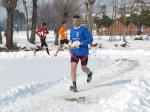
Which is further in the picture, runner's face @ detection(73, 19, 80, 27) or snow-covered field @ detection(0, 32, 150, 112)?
runner's face @ detection(73, 19, 80, 27)

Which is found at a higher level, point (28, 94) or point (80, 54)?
point (80, 54)

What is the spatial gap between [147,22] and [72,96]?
203 feet

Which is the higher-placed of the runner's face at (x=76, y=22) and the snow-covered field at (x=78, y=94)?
the runner's face at (x=76, y=22)

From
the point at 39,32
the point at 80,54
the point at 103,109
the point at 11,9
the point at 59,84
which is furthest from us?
the point at 11,9

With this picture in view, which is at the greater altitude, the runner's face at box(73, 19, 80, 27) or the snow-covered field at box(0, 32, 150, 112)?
the runner's face at box(73, 19, 80, 27)

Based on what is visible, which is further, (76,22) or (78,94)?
(76,22)

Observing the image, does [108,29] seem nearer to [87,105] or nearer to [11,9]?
[11,9]

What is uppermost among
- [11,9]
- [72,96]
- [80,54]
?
[11,9]

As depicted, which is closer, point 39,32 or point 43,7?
point 39,32

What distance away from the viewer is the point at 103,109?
898 centimetres

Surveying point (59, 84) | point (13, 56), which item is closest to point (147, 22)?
point (13, 56)

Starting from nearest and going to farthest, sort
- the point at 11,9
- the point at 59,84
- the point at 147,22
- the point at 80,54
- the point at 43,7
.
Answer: the point at 80,54, the point at 59,84, the point at 11,9, the point at 147,22, the point at 43,7

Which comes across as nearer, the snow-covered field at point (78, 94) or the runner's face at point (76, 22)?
the snow-covered field at point (78, 94)

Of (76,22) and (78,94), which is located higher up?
(76,22)
